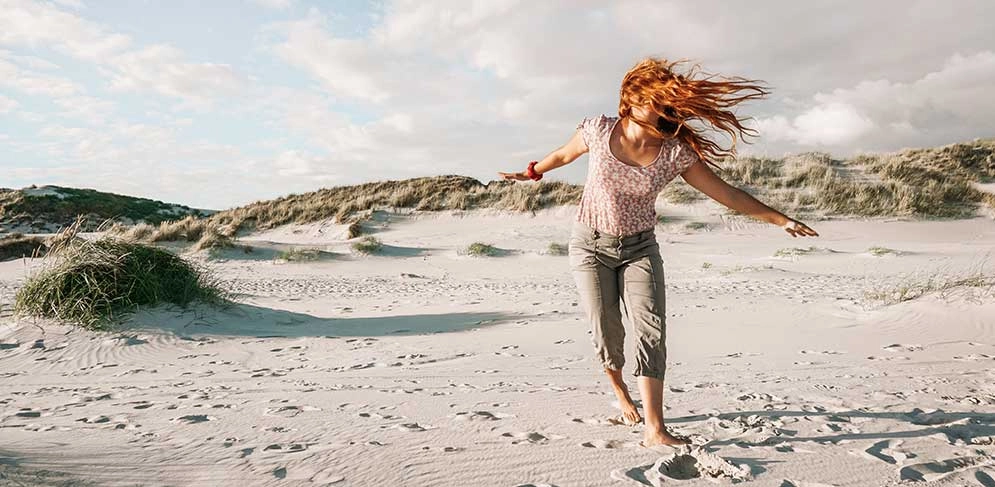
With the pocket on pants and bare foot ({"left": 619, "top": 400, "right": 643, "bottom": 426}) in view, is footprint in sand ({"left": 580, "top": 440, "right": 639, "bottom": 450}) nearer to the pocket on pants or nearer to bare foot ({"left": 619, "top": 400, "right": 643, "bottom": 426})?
bare foot ({"left": 619, "top": 400, "right": 643, "bottom": 426})

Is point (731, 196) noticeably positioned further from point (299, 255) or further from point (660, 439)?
point (299, 255)

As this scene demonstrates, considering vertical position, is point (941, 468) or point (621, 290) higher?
point (621, 290)

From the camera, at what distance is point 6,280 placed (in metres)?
10.6

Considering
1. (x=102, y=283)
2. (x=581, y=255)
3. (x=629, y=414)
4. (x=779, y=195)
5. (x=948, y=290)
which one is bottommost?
(x=629, y=414)

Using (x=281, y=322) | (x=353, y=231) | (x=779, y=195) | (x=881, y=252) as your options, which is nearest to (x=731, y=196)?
(x=281, y=322)

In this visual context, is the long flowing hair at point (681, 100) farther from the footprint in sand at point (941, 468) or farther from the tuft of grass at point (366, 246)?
the tuft of grass at point (366, 246)

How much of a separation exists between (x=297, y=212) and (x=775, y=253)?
16.3 m

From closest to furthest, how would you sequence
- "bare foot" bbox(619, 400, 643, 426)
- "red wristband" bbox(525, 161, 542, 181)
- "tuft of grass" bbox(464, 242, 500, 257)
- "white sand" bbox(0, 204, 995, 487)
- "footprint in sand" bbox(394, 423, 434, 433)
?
"white sand" bbox(0, 204, 995, 487) → "footprint in sand" bbox(394, 423, 434, 433) → "bare foot" bbox(619, 400, 643, 426) → "red wristband" bbox(525, 161, 542, 181) → "tuft of grass" bbox(464, 242, 500, 257)

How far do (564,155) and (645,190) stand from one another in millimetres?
579

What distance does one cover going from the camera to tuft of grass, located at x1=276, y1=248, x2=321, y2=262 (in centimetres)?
1455

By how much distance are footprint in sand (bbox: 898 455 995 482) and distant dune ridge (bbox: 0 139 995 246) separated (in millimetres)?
15598

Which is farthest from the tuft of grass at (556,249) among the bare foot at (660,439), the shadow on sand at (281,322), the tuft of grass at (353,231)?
the bare foot at (660,439)

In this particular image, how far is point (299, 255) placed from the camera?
48.1ft

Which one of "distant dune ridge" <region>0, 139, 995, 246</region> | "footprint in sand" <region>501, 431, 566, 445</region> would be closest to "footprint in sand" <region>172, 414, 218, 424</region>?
"footprint in sand" <region>501, 431, 566, 445</region>
